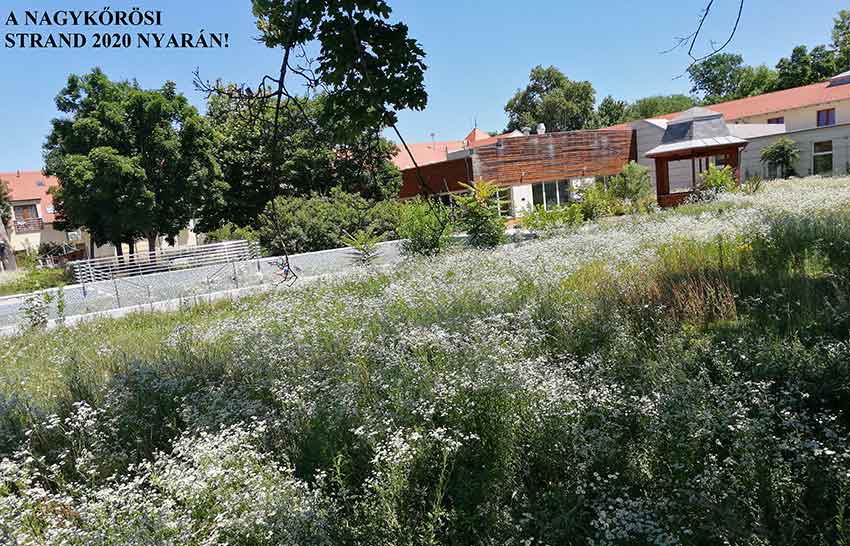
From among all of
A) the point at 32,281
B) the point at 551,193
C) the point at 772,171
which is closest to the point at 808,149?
the point at 772,171

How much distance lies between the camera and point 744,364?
3945 mm

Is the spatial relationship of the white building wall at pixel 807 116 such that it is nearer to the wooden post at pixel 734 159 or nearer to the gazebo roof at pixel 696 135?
the gazebo roof at pixel 696 135

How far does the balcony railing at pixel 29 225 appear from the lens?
141 ft

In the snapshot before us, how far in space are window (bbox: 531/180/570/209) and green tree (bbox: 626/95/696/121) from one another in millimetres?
49236

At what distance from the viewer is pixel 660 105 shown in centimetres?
7538

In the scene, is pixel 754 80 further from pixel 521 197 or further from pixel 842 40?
pixel 521 197

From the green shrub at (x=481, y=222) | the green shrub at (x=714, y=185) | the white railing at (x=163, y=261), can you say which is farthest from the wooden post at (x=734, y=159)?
the white railing at (x=163, y=261)

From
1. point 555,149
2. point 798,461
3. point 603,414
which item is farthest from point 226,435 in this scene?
point 555,149

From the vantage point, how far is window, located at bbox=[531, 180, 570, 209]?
28.9m

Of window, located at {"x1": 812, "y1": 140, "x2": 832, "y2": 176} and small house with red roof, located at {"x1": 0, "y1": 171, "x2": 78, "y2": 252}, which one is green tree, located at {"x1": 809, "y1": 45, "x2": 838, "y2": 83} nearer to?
window, located at {"x1": 812, "y1": 140, "x2": 832, "y2": 176}

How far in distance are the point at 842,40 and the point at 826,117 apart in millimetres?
16286

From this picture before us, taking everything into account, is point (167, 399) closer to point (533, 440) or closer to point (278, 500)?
point (278, 500)

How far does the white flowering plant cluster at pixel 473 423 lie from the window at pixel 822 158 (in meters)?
27.4

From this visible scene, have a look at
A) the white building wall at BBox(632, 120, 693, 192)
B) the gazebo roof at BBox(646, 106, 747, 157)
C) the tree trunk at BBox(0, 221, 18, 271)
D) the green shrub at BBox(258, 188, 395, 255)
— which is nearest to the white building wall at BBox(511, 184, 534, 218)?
the gazebo roof at BBox(646, 106, 747, 157)
